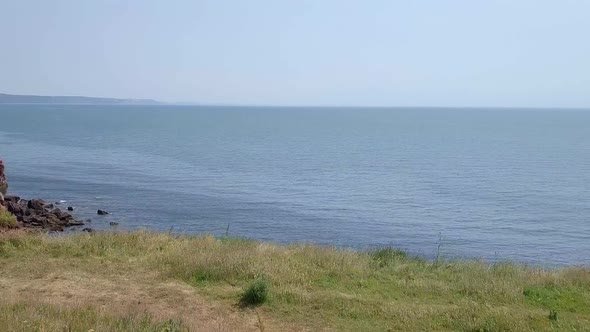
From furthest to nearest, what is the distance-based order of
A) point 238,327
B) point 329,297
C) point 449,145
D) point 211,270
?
point 449,145 < point 211,270 < point 329,297 < point 238,327

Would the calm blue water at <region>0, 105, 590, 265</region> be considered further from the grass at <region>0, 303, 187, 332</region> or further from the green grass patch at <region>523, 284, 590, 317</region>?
the grass at <region>0, 303, 187, 332</region>

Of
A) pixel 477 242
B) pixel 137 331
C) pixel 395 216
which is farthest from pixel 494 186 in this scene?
pixel 137 331

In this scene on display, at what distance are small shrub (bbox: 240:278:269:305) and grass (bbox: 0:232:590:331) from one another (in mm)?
24

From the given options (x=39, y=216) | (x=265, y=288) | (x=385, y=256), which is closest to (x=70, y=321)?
(x=265, y=288)

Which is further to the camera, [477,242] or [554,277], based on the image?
[477,242]

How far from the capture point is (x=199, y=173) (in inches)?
2788

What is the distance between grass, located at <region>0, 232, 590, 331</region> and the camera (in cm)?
1223

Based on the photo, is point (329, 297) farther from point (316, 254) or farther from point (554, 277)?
point (554, 277)

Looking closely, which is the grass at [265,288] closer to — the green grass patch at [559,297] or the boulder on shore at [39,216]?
the green grass patch at [559,297]

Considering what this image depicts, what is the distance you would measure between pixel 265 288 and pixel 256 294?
10.1 inches

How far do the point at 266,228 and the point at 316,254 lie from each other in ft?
75.8

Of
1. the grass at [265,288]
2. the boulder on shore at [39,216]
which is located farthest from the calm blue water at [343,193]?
the grass at [265,288]

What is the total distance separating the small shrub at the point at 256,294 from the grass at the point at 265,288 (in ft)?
0.08

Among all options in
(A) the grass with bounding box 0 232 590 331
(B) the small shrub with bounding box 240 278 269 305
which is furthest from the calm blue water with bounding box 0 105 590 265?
(B) the small shrub with bounding box 240 278 269 305
